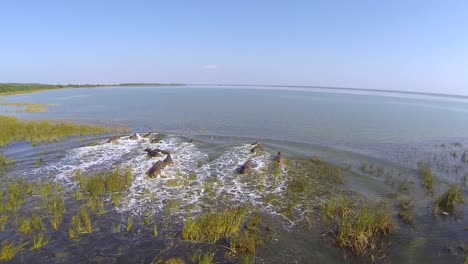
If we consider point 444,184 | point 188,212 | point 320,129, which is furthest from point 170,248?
point 320,129

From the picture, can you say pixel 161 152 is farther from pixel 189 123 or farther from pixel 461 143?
pixel 461 143

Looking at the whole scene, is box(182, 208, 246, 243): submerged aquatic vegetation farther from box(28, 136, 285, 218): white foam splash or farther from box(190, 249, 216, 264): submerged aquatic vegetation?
box(28, 136, 285, 218): white foam splash

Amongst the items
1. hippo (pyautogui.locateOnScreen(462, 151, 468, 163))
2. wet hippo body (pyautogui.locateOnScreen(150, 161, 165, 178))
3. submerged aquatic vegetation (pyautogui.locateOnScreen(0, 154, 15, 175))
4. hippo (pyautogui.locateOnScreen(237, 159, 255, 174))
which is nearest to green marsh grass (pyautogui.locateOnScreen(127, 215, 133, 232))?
wet hippo body (pyautogui.locateOnScreen(150, 161, 165, 178))

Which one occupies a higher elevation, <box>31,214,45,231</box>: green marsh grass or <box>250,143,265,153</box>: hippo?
<box>250,143,265,153</box>: hippo

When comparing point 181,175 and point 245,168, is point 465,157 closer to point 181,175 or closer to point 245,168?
point 245,168

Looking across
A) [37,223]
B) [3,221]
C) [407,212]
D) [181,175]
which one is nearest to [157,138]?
[181,175]

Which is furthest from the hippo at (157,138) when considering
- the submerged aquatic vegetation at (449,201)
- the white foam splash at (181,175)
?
the submerged aquatic vegetation at (449,201)
